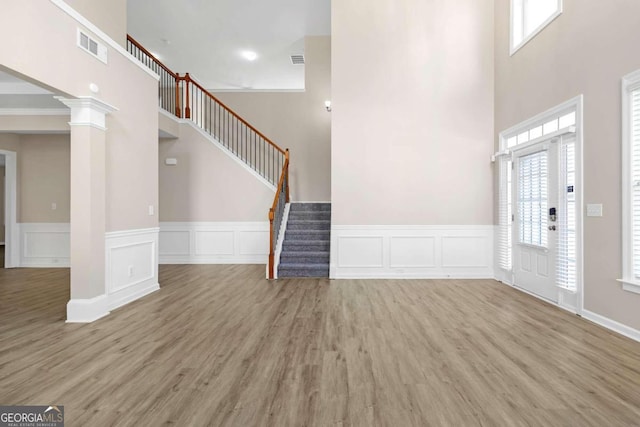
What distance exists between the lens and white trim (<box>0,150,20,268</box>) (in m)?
7.12

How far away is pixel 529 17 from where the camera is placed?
203 inches

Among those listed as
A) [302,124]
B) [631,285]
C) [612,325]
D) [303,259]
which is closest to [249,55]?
[302,124]

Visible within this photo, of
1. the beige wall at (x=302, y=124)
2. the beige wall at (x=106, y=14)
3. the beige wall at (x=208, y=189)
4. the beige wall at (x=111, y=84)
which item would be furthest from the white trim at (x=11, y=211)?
the beige wall at (x=302, y=124)

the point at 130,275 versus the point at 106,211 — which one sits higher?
the point at 106,211

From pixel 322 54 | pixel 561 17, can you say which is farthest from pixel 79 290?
pixel 322 54

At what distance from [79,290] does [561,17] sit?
6.72 metres

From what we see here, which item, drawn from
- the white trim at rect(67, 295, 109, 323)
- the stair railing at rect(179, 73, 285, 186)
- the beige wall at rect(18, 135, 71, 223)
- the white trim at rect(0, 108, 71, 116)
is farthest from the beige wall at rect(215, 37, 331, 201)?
the white trim at rect(67, 295, 109, 323)

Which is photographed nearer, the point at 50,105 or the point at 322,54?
the point at 50,105

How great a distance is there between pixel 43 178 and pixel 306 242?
5.86 metres

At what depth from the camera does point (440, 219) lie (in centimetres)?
612

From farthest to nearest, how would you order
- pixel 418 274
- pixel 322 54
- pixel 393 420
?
pixel 322 54 < pixel 418 274 < pixel 393 420

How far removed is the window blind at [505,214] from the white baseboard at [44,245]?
867 centimetres

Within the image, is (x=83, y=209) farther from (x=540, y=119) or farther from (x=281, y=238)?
(x=540, y=119)

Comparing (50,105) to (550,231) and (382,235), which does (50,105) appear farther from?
(550,231)
